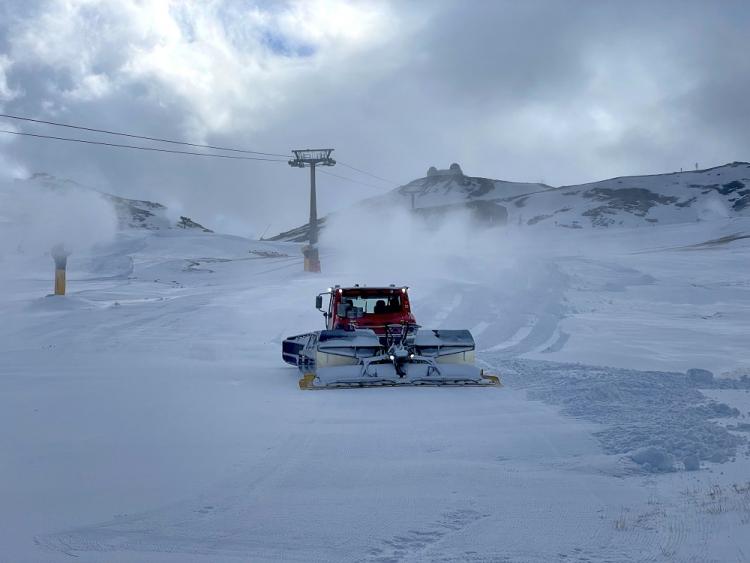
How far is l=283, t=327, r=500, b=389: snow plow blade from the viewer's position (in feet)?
44.5

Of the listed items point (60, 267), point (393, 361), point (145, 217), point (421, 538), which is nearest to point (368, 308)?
point (393, 361)

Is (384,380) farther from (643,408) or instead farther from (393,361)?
(643,408)

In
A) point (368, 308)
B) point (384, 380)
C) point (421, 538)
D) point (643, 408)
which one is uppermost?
point (368, 308)

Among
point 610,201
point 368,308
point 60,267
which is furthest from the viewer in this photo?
point 610,201

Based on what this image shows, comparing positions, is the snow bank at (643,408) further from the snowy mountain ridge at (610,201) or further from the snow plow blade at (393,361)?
the snowy mountain ridge at (610,201)

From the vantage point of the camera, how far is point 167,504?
651 cm

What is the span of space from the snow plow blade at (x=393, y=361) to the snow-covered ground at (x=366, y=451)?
43 centimetres

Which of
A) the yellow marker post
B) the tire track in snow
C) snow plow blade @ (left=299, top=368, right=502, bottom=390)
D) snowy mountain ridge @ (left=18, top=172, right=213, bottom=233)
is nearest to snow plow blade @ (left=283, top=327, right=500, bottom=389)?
snow plow blade @ (left=299, top=368, right=502, bottom=390)

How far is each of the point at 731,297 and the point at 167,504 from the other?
29.0 meters

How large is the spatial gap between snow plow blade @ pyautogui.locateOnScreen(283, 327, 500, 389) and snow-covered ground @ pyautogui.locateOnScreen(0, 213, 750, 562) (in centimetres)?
43

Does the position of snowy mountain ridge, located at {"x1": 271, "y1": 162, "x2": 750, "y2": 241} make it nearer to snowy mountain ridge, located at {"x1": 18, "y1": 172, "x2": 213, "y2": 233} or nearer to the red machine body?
snowy mountain ridge, located at {"x1": 18, "y1": 172, "x2": 213, "y2": 233}

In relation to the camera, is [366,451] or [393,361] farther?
[393,361]

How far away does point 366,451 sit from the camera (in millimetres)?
8656

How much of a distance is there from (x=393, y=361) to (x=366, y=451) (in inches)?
203
